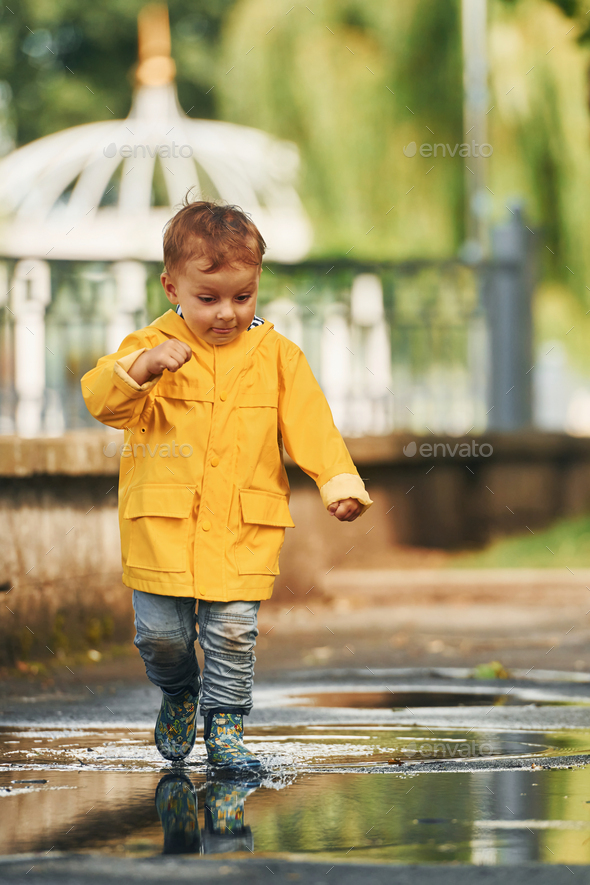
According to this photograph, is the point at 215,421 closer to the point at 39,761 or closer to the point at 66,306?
the point at 39,761

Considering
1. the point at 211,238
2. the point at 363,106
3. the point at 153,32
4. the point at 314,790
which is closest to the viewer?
the point at 314,790

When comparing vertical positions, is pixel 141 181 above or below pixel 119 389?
above

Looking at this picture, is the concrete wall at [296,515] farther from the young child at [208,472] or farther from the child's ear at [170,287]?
the child's ear at [170,287]

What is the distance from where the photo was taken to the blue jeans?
3639 mm

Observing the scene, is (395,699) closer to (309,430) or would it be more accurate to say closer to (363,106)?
(309,430)

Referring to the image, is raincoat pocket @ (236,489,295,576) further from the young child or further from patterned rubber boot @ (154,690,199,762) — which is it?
patterned rubber boot @ (154,690,199,762)

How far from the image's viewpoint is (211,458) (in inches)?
144

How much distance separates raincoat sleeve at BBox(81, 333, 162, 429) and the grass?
5334 mm

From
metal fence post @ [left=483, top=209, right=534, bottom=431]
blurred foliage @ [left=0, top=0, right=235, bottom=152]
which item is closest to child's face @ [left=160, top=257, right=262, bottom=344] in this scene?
metal fence post @ [left=483, top=209, right=534, bottom=431]

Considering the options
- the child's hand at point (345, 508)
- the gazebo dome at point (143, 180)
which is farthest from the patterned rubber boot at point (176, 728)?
the gazebo dome at point (143, 180)

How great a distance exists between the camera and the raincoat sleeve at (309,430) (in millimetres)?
3717

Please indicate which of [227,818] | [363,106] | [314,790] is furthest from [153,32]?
[227,818]

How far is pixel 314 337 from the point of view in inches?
335

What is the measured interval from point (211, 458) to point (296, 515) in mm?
4391
